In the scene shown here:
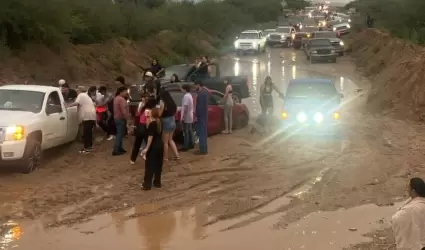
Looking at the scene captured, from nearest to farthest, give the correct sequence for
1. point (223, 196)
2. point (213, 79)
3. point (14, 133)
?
point (223, 196)
point (14, 133)
point (213, 79)

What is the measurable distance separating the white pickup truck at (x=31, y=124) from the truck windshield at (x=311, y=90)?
6.14 metres

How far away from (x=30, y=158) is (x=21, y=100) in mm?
1624

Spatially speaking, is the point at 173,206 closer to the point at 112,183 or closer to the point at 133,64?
the point at 112,183

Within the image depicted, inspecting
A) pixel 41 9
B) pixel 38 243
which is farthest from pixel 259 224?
pixel 41 9

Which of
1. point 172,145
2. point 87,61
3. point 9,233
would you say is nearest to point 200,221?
point 9,233

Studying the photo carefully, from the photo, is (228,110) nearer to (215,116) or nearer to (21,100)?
(215,116)

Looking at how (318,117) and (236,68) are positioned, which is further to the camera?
(236,68)

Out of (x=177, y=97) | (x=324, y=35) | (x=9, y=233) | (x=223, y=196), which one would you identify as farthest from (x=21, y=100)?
(x=324, y=35)

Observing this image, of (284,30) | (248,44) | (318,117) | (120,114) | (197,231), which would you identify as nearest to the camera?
(197,231)

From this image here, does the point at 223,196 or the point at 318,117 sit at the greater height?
the point at 318,117

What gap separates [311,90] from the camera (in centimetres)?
1780

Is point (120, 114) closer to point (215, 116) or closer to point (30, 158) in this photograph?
point (30, 158)

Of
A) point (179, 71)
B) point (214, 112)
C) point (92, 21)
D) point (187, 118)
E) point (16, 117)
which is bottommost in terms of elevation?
point (214, 112)

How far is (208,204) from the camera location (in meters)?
10.9
